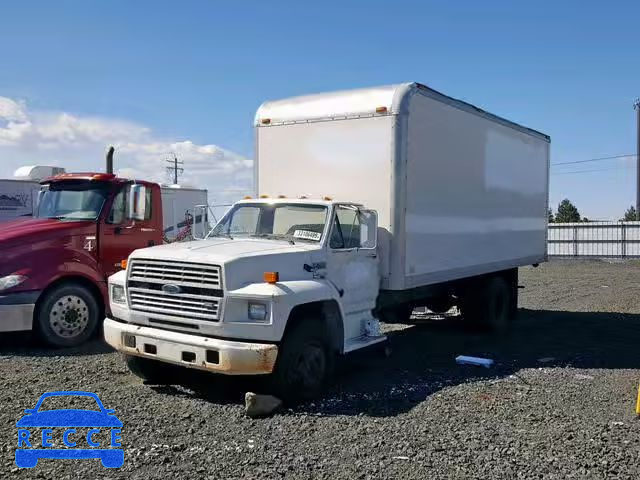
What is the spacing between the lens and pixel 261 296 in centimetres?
562

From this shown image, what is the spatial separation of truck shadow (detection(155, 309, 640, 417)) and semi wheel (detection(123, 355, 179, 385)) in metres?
0.31

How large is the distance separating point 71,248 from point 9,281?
0.93m

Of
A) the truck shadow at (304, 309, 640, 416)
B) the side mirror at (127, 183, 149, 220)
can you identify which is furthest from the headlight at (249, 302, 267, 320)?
the side mirror at (127, 183, 149, 220)

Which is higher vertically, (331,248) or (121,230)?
(121,230)

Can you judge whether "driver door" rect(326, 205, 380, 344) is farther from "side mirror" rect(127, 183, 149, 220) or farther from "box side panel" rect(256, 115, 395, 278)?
"side mirror" rect(127, 183, 149, 220)

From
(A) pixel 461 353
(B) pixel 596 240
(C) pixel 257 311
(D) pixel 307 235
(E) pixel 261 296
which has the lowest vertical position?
(A) pixel 461 353

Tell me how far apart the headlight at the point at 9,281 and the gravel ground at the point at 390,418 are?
34.8 inches

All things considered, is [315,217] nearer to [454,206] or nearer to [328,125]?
[328,125]

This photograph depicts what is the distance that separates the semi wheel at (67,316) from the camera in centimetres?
841

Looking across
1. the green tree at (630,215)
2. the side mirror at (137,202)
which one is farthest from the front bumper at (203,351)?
A: the green tree at (630,215)

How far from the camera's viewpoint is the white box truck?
578 cm

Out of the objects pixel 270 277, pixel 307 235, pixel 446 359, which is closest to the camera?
pixel 270 277

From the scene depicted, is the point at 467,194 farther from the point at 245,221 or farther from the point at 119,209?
Answer: the point at 119,209

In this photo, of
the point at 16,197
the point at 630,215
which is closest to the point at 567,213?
the point at 630,215
